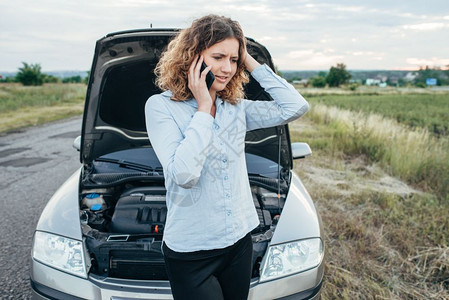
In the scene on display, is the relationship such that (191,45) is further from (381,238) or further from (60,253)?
(381,238)

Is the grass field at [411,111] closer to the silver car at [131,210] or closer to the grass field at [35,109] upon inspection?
the silver car at [131,210]

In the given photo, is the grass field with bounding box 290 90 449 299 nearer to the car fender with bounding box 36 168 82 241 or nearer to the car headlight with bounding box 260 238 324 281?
the car headlight with bounding box 260 238 324 281

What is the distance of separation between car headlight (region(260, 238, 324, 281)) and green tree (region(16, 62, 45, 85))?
5602cm

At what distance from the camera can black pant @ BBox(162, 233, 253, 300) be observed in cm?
134

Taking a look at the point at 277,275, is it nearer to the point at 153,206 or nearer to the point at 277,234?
the point at 277,234

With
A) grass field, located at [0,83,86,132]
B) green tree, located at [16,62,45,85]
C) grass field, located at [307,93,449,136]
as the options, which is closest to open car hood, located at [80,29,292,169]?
grass field, located at [307,93,449,136]

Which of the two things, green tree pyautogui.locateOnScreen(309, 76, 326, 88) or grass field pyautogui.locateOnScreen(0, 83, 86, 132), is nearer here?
grass field pyautogui.locateOnScreen(0, 83, 86, 132)

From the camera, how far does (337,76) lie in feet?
320

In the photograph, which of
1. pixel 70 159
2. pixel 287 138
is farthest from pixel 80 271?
pixel 70 159

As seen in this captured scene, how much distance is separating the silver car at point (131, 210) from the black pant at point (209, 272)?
416 millimetres

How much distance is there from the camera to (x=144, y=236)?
2.08 metres

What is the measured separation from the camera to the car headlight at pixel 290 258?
191 centimetres

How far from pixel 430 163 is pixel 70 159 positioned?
22.4 ft

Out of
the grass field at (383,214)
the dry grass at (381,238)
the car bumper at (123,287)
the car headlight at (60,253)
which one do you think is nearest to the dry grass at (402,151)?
the grass field at (383,214)
